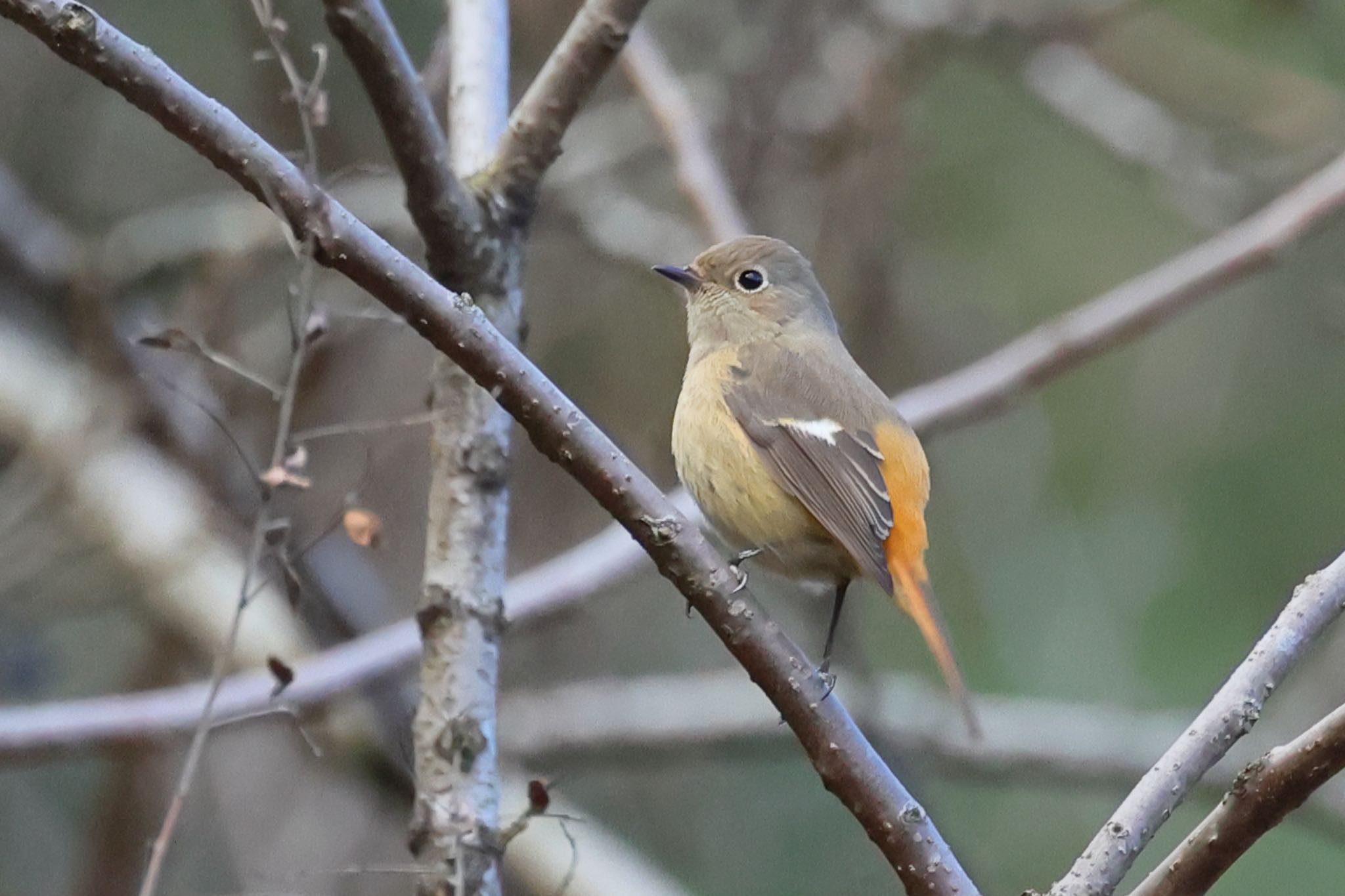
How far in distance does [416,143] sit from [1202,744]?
1496mm

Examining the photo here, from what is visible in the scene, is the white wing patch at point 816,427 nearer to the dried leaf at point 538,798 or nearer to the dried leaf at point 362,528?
the dried leaf at point 362,528

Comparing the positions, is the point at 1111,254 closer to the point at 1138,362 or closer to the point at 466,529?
the point at 1138,362

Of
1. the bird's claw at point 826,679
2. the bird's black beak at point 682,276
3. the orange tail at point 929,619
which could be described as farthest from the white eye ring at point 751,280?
the bird's claw at point 826,679

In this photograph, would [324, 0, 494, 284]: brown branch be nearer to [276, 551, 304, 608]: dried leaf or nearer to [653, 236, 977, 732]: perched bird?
[276, 551, 304, 608]: dried leaf

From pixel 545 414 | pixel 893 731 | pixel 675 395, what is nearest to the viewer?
pixel 545 414

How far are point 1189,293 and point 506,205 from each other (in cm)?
220

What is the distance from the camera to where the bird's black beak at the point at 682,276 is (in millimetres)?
3619

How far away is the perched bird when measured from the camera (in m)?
2.96

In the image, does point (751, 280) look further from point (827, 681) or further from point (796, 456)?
point (827, 681)

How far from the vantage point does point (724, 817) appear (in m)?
6.30

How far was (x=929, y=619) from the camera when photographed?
2734 mm

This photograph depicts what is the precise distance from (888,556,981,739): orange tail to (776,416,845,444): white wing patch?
38 centimetres

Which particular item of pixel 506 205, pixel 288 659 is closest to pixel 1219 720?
pixel 506 205

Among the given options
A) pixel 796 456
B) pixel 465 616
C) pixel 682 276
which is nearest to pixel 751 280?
pixel 682 276
